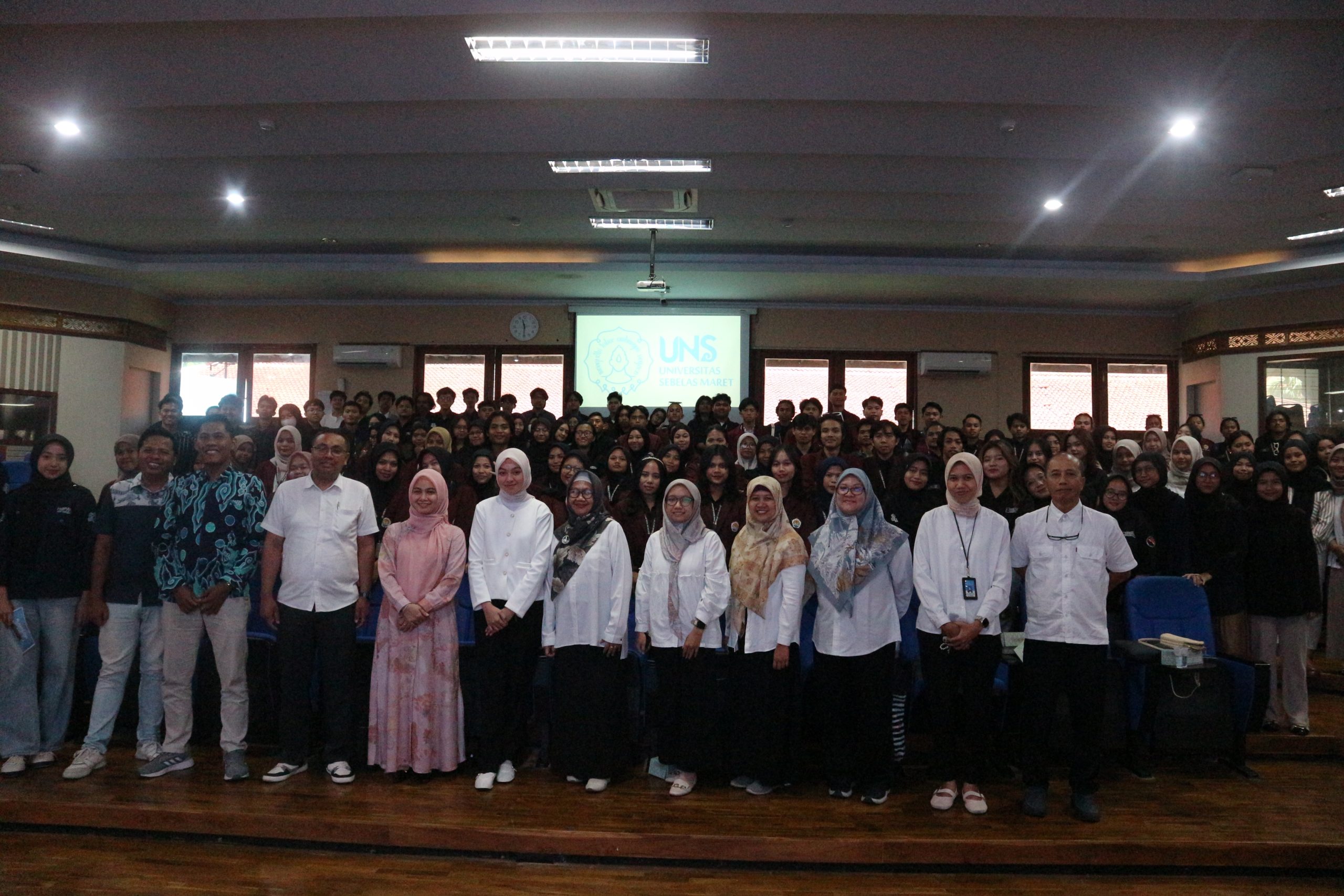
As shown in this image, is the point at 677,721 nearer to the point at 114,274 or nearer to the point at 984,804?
the point at 984,804

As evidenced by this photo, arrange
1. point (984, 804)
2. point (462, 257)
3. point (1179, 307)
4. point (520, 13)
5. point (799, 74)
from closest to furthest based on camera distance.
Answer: point (984, 804) < point (520, 13) < point (799, 74) < point (462, 257) < point (1179, 307)

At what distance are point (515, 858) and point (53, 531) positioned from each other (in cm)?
275

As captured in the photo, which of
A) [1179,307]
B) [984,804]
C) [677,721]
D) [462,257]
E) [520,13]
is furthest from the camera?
[1179,307]

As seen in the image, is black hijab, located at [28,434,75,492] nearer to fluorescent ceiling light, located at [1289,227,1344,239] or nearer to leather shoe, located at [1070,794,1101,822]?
leather shoe, located at [1070,794,1101,822]

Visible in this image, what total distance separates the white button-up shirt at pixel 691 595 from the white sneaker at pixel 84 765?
2.68 m

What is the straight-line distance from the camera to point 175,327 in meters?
10.4

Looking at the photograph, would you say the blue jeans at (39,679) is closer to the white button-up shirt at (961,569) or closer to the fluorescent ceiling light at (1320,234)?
the white button-up shirt at (961,569)

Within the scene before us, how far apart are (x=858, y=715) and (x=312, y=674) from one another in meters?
2.60

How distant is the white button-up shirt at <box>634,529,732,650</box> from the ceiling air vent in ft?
13.1

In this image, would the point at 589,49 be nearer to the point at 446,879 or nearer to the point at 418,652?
the point at 418,652

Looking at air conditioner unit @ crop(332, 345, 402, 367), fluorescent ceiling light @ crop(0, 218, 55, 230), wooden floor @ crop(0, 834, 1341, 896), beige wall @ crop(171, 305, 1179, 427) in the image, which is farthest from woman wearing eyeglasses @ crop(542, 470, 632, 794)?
fluorescent ceiling light @ crop(0, 218, 55, 230)

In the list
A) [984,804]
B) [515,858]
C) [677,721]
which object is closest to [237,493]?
[515,858]

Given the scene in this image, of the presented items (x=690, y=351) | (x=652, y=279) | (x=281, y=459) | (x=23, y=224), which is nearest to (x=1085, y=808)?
(x=281, y=459)

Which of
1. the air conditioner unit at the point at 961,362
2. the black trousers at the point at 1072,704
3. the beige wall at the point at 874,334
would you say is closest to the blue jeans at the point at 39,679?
→ the black trousers at the point at 1072,704
